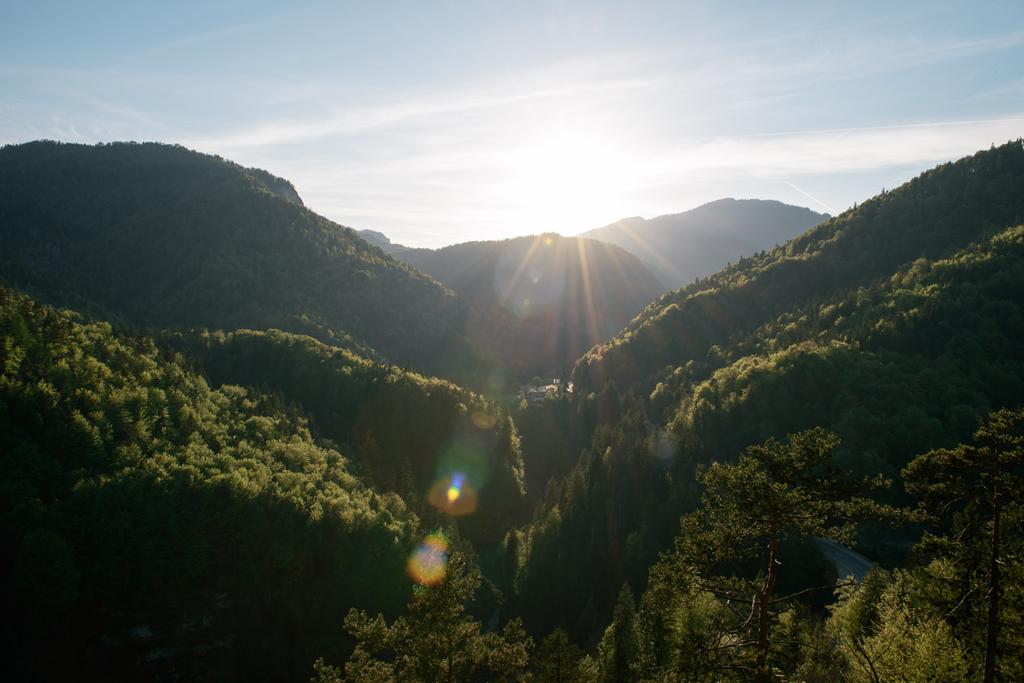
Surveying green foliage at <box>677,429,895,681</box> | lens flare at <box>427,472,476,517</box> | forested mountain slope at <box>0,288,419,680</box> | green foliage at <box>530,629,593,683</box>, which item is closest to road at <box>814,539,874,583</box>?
green foliage at <box>530,629,593,683</box>

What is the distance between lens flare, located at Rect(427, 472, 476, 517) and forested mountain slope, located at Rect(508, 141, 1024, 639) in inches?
659

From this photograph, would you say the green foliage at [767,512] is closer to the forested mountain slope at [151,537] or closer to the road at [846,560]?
the forested mountain slope at [151,537]

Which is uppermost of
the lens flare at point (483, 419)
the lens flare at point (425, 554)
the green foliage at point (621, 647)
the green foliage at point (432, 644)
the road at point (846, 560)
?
the green foliage at point (432, 644)

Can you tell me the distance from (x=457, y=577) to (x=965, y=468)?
19.8 metres

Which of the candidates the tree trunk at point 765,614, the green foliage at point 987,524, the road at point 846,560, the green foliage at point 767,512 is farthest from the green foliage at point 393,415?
the tree trunk at point 765,614

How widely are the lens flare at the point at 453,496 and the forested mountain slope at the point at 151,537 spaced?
38585mm

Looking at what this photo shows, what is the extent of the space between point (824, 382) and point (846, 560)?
54187mm

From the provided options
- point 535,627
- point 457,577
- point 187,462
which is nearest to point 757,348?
point 535,627

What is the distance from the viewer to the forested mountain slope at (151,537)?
56.7m

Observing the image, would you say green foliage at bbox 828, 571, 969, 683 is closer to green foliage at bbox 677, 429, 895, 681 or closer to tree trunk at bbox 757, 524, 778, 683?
tree trunk at bbox 757, 524, 778, 683

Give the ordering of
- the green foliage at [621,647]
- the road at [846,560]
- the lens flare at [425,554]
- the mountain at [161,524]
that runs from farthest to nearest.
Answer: the road at [846,560], the lens flare at [425,554], the mountain at [161,524], the green foliage at [621,647]

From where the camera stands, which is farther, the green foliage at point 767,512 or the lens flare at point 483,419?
the lens flare at point 483,419

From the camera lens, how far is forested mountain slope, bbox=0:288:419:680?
5672 centimetres

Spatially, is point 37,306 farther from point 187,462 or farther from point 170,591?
point 170,591
